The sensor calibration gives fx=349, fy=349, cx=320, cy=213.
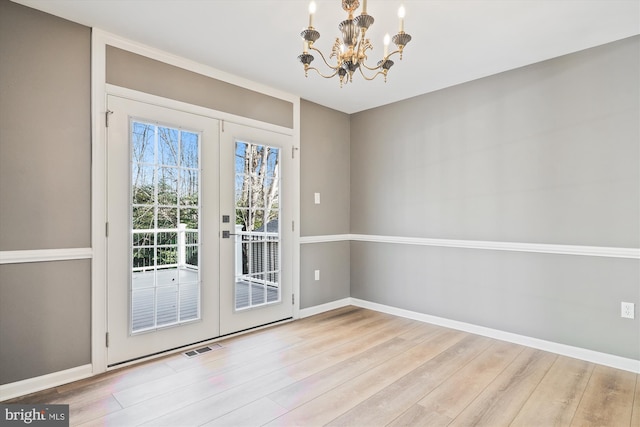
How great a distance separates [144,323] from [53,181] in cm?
125

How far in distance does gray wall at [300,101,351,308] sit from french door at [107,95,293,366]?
0.33 meters

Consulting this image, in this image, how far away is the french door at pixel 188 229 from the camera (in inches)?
106

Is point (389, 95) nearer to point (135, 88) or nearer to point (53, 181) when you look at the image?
point (135, 88)

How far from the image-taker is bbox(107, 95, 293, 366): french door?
2.68 meters

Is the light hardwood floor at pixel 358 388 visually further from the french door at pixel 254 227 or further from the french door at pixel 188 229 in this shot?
the french door at pixel 254 227

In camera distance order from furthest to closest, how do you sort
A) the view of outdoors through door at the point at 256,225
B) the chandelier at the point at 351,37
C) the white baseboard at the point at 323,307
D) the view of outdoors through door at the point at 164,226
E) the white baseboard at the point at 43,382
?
the white baseboard at the point at 323,307
the view of outdoors through door at the point at 256,225
the view of outdoors through door at the point at 164,226
the white baseboard at the point at 43,382
the chandelier at the point at 351,37

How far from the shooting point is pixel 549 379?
2516mm

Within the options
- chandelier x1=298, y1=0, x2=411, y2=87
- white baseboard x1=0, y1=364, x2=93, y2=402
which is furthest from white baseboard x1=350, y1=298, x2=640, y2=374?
white baseboard x1=0, y1=364, x2=93, y2=402

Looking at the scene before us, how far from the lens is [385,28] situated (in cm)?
256

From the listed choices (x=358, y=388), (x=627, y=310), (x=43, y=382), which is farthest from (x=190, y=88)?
(x=627, y=310)

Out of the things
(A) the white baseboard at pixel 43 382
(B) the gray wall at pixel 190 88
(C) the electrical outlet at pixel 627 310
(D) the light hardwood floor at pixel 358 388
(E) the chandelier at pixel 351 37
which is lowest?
(D) the light hardwood floor at pixel 358 388

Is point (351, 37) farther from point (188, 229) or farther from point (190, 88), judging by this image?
point (188, 229)

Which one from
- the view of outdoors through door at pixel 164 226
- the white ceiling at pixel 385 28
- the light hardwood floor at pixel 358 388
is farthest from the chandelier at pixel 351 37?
the light hardwood floor at pixel 358 388

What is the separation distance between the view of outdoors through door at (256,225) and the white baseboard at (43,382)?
1.29m
